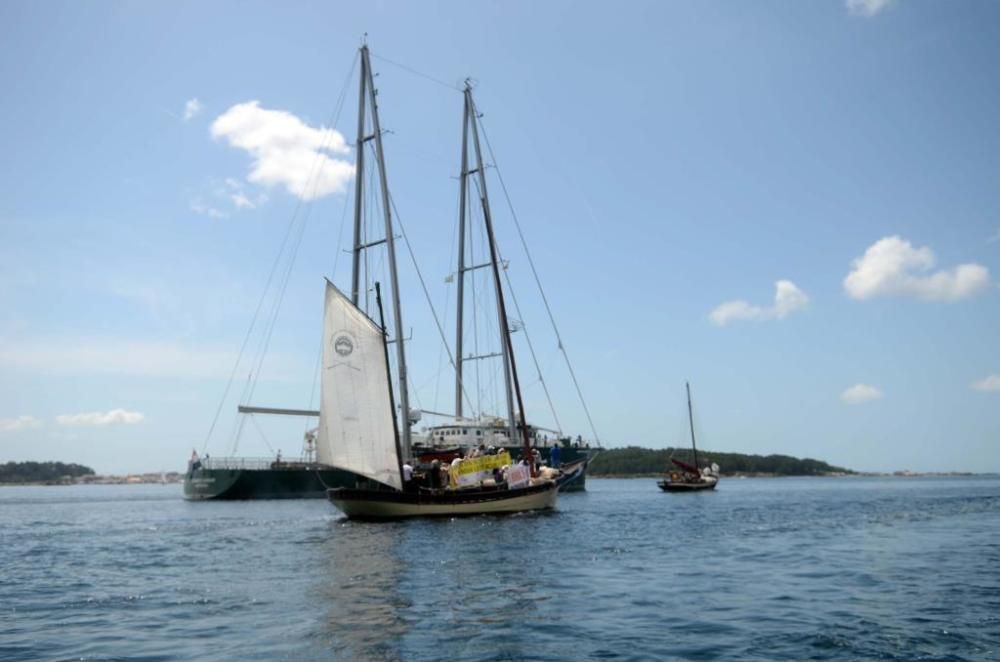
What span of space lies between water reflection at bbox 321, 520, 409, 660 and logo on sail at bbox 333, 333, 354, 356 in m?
11.9

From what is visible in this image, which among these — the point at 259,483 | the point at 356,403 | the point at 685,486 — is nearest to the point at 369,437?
the point at 356,403

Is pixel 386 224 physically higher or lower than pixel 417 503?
higher

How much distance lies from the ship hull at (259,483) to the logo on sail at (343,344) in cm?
3479

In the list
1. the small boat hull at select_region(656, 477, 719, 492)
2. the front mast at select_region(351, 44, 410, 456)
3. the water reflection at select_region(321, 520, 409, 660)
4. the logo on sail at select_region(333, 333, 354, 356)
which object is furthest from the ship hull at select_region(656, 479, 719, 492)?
the water reflection at select_region(321, 520, 409, 660)

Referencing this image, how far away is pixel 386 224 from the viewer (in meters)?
52.4

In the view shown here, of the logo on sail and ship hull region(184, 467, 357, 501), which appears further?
ship hull region(184, 467, 357, 501)

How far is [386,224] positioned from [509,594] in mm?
36328

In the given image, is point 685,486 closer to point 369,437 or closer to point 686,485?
point 686,485

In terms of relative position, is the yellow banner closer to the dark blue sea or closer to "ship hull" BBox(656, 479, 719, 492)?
the dark blue sea

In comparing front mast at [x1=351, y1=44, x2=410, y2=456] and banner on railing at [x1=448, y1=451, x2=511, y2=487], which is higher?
front mast at [x1=351, y1=44, x2=410, y2=456]

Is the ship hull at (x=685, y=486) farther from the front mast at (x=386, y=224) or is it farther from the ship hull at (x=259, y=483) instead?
the front mast at (x=386, y=224)

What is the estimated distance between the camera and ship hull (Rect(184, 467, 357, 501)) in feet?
249

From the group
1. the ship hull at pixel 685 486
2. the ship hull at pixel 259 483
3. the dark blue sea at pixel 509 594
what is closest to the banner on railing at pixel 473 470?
the dark blue sea at pixel 509 594

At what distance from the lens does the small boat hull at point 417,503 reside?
1665 inches
